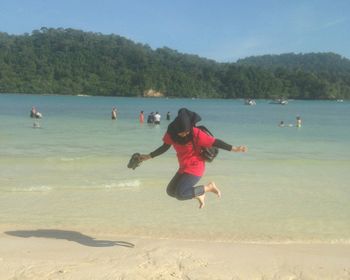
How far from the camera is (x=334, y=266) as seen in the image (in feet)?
20.2

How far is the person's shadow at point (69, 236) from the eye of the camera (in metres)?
6.88

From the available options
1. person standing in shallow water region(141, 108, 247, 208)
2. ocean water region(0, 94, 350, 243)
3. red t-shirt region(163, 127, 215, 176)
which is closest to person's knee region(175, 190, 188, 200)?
person standing in shallow water region(141, 108, 247, 208)

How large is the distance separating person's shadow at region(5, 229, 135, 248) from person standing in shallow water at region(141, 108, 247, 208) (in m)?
1.05

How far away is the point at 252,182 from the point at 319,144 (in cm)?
1484

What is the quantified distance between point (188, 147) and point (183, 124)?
0.37 metres

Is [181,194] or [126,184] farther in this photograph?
[126,184]

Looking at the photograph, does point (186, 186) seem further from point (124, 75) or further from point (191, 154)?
point (124, 75)

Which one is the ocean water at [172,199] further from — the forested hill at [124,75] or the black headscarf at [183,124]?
the forested hill at [124,75]

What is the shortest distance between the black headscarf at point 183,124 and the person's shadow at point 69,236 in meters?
1.53

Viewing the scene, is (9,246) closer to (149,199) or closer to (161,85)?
(149,199)

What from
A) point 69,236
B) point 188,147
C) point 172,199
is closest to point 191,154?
point 188,147

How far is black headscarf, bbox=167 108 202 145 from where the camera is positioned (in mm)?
6027

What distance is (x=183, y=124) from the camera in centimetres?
602

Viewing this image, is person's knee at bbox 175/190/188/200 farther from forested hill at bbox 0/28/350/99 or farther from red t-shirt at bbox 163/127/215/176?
forested hill at bbox 0/28/350/99
